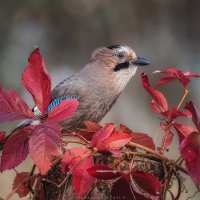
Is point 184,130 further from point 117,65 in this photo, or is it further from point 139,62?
point 117,65

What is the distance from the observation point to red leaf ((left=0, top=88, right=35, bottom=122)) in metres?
1.23

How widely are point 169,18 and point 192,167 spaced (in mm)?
6241

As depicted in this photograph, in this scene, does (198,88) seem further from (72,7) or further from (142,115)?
(72,7)

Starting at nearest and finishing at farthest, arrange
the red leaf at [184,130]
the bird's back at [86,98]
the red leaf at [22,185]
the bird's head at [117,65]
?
the red leaf at [184,130], the red leaf at [22,185], the bird's back at [86,98], the bird's head at [117,65]

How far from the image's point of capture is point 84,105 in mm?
2723

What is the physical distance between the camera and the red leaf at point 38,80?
1234mm

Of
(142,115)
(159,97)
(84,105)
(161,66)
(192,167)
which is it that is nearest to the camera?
(192,167)

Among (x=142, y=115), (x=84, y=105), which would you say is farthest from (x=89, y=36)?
(x=84, y=105)

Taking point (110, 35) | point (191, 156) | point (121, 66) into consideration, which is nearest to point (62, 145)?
point (191, 156)

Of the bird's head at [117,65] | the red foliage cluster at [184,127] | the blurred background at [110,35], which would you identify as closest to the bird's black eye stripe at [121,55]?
the bird's head at [117,65]

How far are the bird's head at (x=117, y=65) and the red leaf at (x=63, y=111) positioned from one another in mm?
1499

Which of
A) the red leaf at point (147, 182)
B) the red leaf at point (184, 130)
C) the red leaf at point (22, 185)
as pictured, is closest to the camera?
the red leaf at point (147, 182)

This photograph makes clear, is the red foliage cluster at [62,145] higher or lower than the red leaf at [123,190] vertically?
higher

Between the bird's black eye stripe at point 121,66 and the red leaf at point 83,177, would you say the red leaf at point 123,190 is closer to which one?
the red leaf at point 83,177
